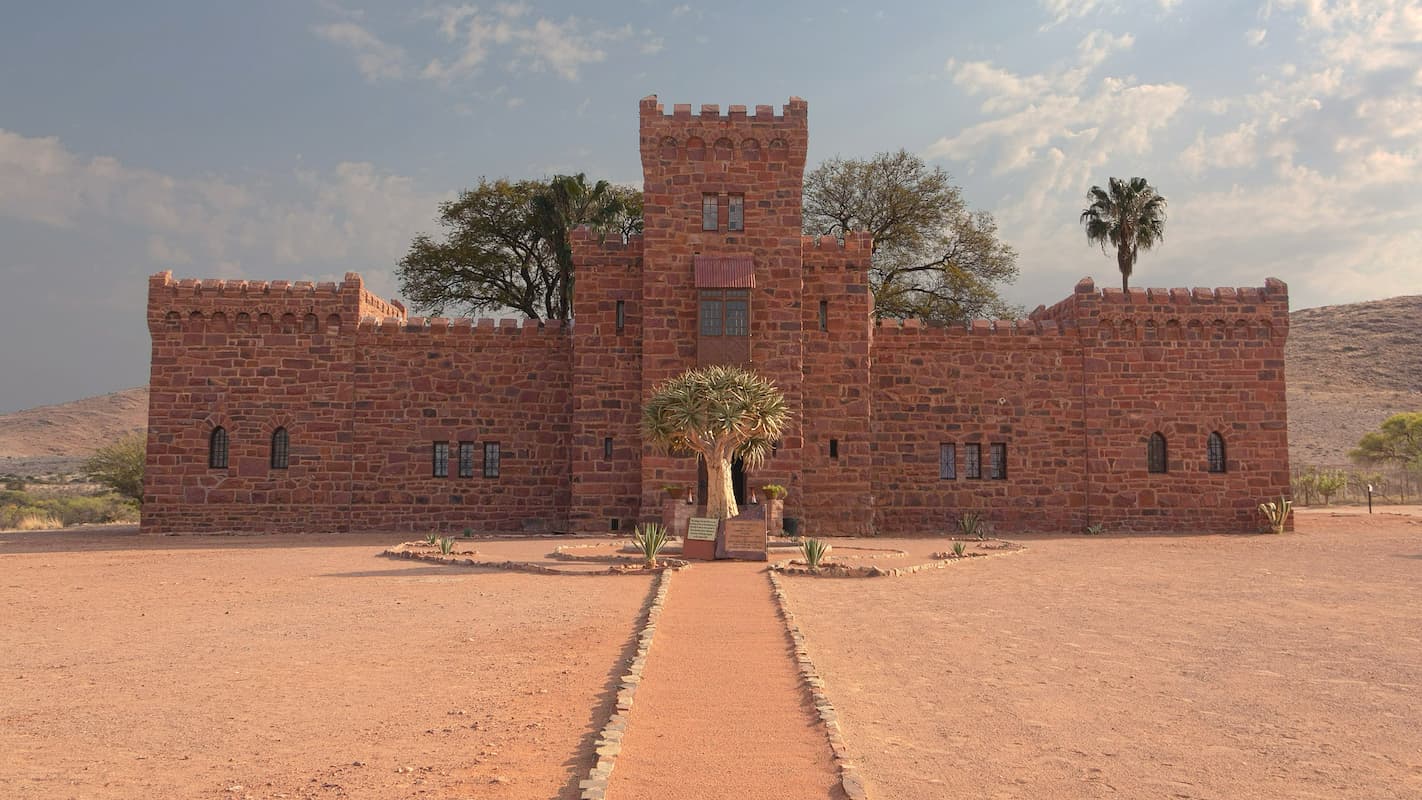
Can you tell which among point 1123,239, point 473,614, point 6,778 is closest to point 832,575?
point 473,614

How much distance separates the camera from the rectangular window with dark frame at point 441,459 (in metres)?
26.5

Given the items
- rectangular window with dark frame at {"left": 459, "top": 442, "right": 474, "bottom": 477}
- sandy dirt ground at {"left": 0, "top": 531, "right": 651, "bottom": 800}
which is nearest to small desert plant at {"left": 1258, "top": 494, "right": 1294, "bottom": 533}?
sandy dirt ground at {"left": 0, "top": 531, "right": 651, "bottom": 800}

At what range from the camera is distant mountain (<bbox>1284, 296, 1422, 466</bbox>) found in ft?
194

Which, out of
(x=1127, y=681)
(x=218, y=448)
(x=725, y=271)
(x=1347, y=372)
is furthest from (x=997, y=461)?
(x=1347, y=372)

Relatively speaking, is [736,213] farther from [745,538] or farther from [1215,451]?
[1215,451]

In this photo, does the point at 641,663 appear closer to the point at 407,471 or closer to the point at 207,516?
the point at 407,471

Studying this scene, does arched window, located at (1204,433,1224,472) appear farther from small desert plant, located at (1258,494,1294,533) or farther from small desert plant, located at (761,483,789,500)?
small desert plant, located at (761,483,789,500)

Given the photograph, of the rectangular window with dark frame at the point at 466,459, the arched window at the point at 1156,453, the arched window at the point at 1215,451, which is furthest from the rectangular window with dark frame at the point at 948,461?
the rectangular window with dark frame at the point at 466,459

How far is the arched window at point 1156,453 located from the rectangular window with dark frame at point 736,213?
42.2 feet

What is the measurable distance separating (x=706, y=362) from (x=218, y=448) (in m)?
13.4

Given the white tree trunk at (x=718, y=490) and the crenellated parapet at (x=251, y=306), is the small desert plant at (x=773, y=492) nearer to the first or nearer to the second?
the white tree trunk at (x=718, y=490)

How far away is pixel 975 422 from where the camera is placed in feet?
88.3

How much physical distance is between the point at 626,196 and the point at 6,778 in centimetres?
3614

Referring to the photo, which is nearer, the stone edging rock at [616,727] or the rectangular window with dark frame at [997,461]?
the stone edging rock at [616,727]
